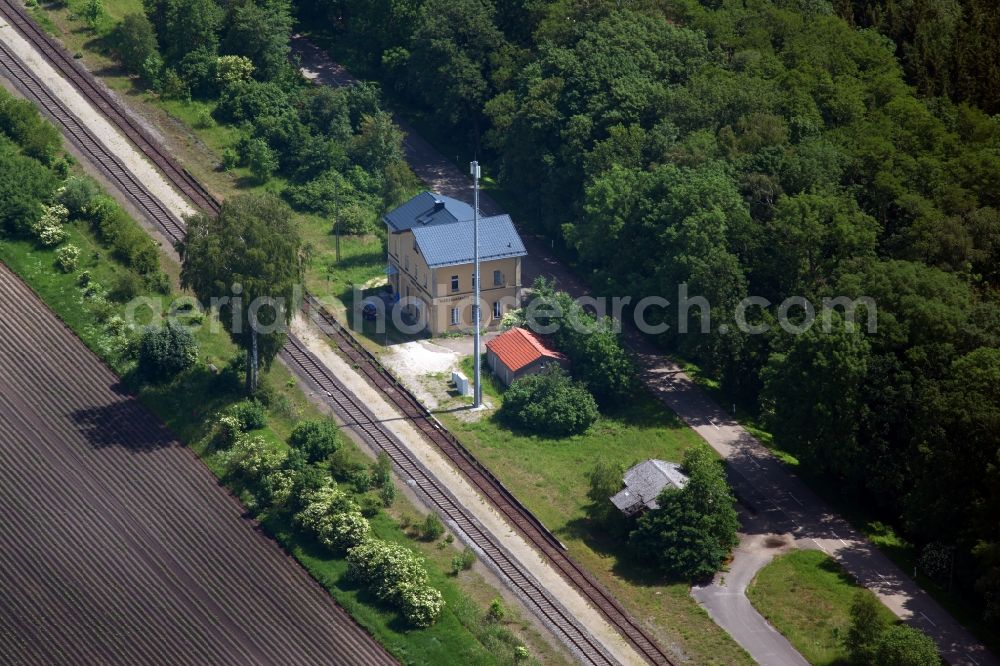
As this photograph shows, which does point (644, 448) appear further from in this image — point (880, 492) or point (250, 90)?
point (250, 90)

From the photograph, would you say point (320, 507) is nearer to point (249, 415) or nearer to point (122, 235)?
point (249, 415)

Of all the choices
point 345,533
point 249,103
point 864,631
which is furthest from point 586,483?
point 249,103

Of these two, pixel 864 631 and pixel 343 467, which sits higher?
pixel 343 467

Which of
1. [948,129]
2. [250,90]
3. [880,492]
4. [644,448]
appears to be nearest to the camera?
[880,492]

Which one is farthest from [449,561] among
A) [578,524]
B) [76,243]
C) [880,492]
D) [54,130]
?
[54,130]

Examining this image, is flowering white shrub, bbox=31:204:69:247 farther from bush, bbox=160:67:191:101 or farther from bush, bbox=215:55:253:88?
bush, bbox=215:55:253:88

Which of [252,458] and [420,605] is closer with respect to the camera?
[420,605]
